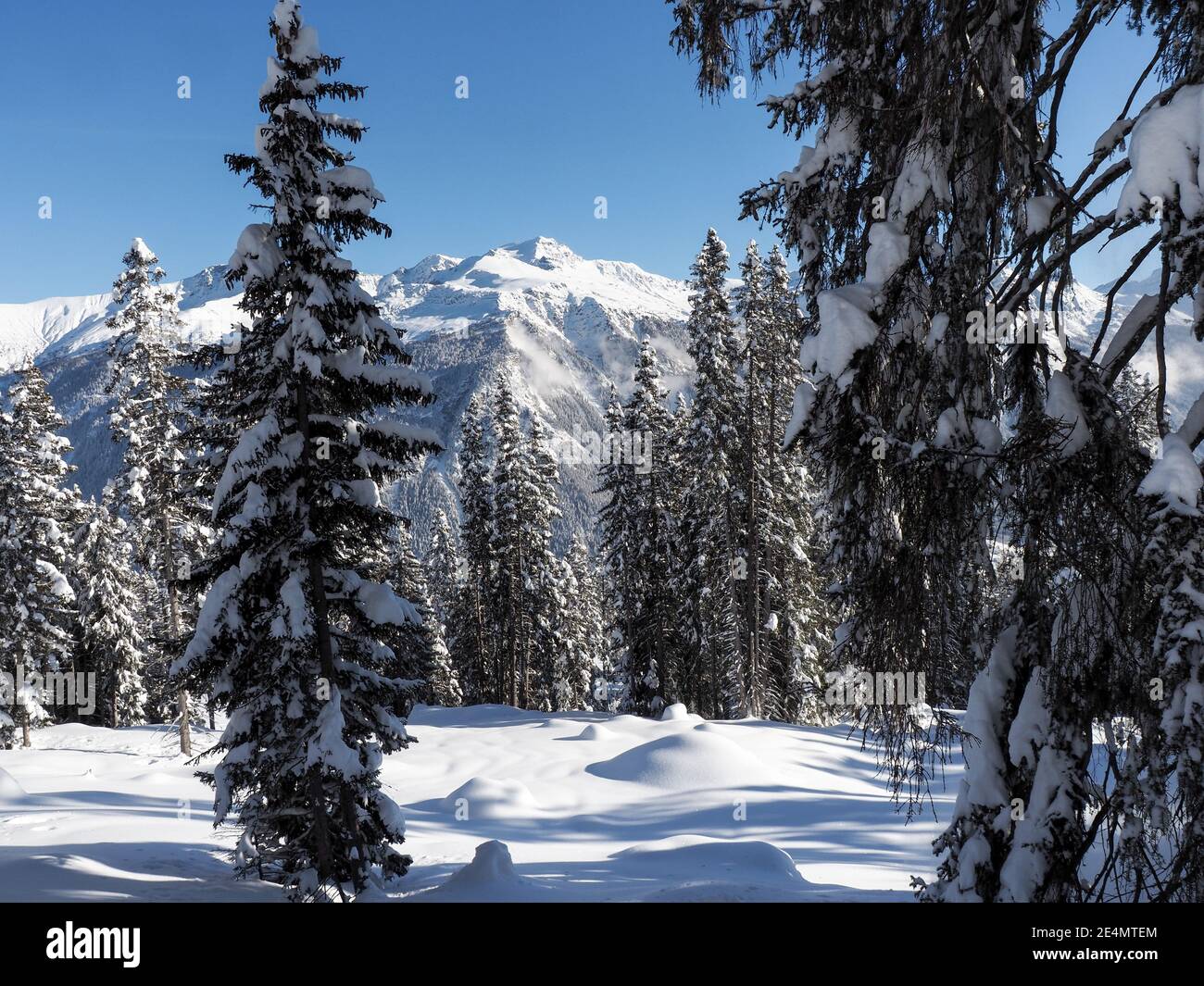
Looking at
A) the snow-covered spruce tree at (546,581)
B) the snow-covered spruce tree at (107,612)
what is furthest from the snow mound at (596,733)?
the snow-covered spruce tree at (107,612)

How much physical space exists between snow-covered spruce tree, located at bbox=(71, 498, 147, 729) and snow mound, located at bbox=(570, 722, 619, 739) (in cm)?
2424

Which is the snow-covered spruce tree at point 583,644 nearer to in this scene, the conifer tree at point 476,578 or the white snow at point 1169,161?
the conifer tree at point 476,578

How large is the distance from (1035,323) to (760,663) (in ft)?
89.0

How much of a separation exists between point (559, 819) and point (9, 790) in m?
12.3

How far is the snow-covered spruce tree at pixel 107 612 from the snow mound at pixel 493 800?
82.4ft

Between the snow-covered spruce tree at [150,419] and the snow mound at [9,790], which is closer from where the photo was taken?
the snow mound at [9,790]

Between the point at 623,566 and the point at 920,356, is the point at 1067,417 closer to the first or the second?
the point at 920,356

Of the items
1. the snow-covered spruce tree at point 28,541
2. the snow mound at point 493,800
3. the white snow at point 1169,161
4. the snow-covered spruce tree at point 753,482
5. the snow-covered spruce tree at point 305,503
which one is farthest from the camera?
the snow-covered spruce tree at point 28,541

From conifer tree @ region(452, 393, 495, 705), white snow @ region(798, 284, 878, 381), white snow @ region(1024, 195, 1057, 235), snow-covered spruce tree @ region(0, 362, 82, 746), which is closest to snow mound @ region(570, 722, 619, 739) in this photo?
conifer tree @ region(452, 393, 495, 705)

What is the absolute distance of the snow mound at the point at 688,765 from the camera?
20094 mm

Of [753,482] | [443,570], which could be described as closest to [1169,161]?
[753,482]

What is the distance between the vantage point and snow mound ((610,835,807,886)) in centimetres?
1202

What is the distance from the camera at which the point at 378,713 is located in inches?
398
